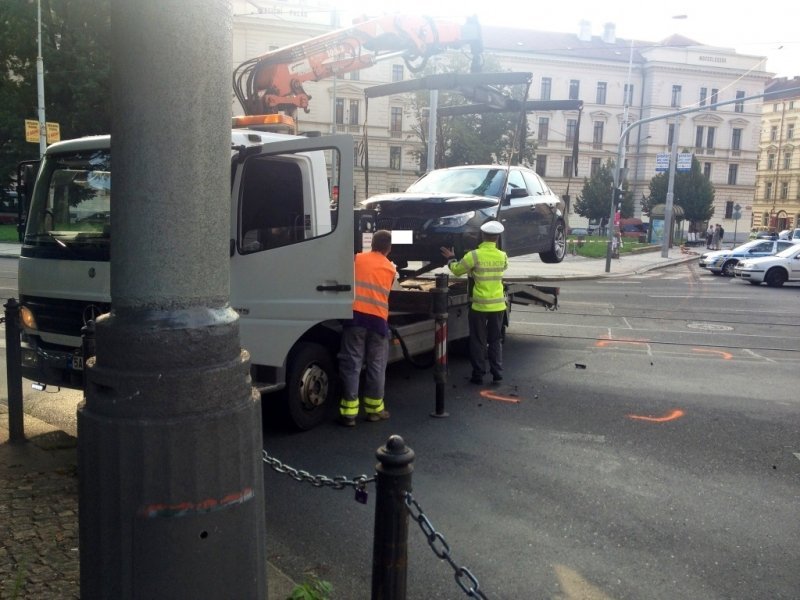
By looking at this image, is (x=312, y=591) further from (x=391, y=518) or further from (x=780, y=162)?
(x=780, y=162)

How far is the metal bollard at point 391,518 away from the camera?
2.63 meters

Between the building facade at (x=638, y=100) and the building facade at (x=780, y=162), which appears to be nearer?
the building facade at (x=638, y=100)

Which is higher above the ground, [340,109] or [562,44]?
[562,44]

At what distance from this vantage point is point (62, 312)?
19.4 feet

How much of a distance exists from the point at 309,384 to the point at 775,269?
71.0 feet

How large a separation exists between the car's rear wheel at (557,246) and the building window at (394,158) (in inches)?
2080

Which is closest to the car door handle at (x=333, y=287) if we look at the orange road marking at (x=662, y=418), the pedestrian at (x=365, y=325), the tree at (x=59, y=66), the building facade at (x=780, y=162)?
the pedestrian at (x=365, y=325)

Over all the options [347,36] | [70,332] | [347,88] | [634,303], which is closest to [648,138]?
[347,88]

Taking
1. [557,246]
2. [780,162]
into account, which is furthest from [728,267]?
[780,162]

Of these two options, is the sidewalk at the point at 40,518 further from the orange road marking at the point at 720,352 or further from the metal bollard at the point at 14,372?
the orange road marking at the point at 720,352

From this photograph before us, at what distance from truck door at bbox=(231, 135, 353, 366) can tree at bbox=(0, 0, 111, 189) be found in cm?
2770

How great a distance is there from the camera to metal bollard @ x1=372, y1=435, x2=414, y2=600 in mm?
2635

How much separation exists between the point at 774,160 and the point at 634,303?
9108 centimetres

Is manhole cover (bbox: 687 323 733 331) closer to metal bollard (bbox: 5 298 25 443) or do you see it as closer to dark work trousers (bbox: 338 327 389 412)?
dark work trousers (bbox: 338 327 389 412)
